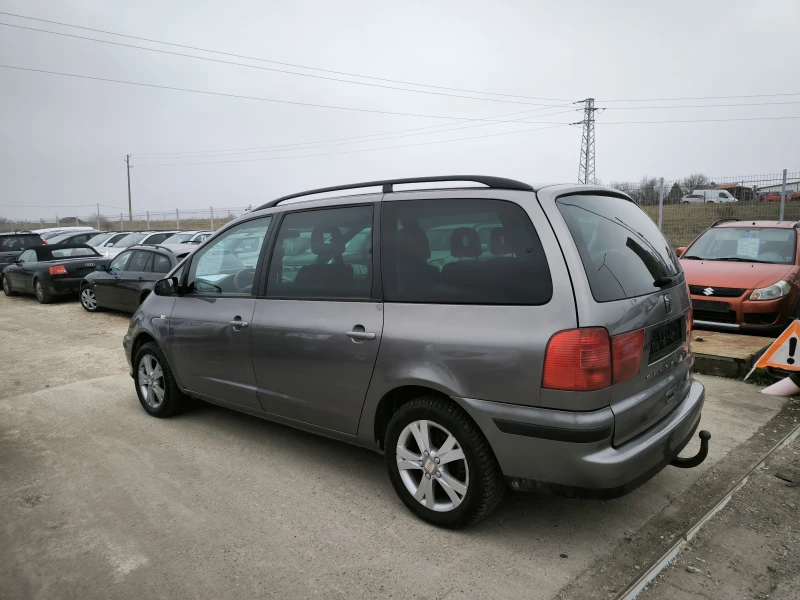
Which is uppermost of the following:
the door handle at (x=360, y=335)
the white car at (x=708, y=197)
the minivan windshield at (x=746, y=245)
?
the white car at (x=708, y=197)

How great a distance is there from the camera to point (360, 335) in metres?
3.31

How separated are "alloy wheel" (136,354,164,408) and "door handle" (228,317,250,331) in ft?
4.18

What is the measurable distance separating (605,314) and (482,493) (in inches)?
41.9

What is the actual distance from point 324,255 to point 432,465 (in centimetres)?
147

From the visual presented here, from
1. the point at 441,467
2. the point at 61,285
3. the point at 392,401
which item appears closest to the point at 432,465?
the point at 441,467

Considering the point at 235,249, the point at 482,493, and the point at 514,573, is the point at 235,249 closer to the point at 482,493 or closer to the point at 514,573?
the point at 482,493

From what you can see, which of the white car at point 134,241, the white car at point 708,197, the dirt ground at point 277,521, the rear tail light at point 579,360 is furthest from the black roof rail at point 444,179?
the white car at point 134,241

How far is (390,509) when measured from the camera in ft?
11.1

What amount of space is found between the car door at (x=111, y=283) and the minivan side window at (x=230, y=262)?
7.03m

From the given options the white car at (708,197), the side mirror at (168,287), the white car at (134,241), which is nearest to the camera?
the side mirror at (168,287)

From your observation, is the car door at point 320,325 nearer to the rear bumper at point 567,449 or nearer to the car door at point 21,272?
the rear bumper at point 567,449

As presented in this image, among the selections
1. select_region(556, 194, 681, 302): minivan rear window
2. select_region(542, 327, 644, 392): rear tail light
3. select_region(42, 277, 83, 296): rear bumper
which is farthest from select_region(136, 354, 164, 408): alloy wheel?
select_region(42, 277, 83, 296): rear bumper

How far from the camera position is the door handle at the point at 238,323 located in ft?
13.2

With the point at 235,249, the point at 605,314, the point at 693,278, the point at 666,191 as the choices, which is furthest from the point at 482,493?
the point at 666,191
